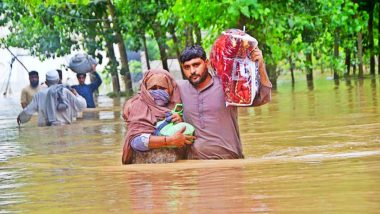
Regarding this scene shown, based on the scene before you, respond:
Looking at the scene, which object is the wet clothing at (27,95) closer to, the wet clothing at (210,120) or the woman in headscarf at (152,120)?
the woman in headscarf at (152,120)

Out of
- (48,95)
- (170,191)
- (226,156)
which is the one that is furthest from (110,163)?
(48,95)

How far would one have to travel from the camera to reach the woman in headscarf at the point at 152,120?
8.73 metres

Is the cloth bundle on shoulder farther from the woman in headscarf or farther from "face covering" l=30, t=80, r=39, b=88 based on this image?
the woman in headscarf

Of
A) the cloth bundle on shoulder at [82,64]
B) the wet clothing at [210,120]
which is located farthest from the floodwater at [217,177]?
the cloth bundle on shoulder at [82,64]

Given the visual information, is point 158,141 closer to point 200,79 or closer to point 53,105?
point 200,79

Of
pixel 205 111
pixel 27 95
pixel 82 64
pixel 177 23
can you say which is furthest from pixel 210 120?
pixel 177 23

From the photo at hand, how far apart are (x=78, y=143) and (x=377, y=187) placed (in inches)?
316

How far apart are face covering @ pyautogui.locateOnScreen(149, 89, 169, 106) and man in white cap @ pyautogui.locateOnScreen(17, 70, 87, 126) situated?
9.22 metres

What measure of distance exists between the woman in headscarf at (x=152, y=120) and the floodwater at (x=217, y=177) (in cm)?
16

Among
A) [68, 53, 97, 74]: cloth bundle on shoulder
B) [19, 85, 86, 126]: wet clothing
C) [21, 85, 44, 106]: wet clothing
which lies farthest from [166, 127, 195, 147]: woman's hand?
[21, 85, 44, 106]: wet clothing

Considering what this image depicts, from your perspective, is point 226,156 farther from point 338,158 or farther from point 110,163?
point 110,163

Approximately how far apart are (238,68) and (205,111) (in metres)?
0.45

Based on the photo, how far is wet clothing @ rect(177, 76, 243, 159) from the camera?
8.91 m

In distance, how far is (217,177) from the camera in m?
7.77
